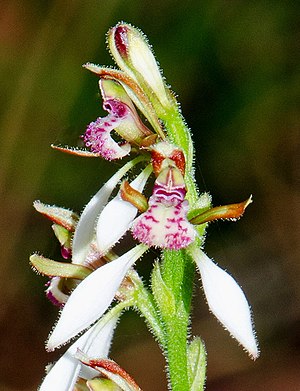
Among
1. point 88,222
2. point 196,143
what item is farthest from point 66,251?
point 196,143

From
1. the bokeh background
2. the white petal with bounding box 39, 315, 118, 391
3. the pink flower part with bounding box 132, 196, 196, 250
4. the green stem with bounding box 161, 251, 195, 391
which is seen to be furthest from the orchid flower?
the bokeh background

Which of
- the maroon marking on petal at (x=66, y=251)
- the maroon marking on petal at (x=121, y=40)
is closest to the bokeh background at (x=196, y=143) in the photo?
the maroon marking on petal at (x=66, y=251)

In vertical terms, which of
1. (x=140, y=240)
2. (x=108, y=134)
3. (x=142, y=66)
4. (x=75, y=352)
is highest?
(x=142, y=66)

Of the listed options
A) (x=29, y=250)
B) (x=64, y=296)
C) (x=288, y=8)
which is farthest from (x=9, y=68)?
(x=64, y=296)

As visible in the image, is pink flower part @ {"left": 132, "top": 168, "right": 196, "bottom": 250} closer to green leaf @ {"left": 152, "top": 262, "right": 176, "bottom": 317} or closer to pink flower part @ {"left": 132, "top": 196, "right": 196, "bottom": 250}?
pink flower part @ {"left": 132, "top": 196, "right": 196, "bottom": 250}

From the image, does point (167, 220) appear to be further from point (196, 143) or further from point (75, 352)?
point (196, 143)

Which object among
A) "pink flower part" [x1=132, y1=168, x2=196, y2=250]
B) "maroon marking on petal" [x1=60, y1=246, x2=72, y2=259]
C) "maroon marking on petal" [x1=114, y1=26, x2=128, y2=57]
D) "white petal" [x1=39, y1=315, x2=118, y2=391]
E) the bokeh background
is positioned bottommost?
"white petal" [x1=39, y1=315, x2=118, y2=391]
